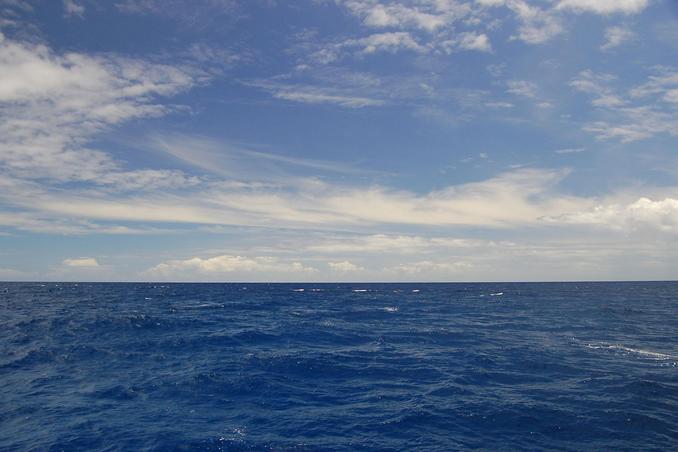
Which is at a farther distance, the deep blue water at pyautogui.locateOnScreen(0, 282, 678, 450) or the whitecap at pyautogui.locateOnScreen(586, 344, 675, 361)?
the whitecap at pyautogui.locateOnScreen(586, 344, 675, 361)

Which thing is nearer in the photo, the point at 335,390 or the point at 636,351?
the point at 335,390

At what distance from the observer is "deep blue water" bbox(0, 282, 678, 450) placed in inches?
700

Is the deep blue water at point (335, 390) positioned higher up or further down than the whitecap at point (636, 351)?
further down

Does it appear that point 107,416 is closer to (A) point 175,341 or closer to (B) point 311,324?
(A) point 175,341

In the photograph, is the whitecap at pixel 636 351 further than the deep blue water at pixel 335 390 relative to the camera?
Yes

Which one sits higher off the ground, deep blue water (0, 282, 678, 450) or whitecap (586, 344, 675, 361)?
whitecap (586, 344, 675, 361)

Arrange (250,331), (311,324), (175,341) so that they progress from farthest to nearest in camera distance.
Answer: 1. (311,324)
2. (250,331)
3. (175,341)

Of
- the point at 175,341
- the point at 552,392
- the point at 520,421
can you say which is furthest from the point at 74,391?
the point at 552,392

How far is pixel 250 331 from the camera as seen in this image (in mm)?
45375

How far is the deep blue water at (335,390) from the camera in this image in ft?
58.3

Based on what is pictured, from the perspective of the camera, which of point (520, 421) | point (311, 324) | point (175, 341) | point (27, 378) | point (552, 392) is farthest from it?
point (311, 324)

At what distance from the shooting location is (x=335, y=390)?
2491 cm

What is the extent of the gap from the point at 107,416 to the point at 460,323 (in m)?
46.0

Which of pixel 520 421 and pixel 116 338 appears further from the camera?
pixel 116 338
